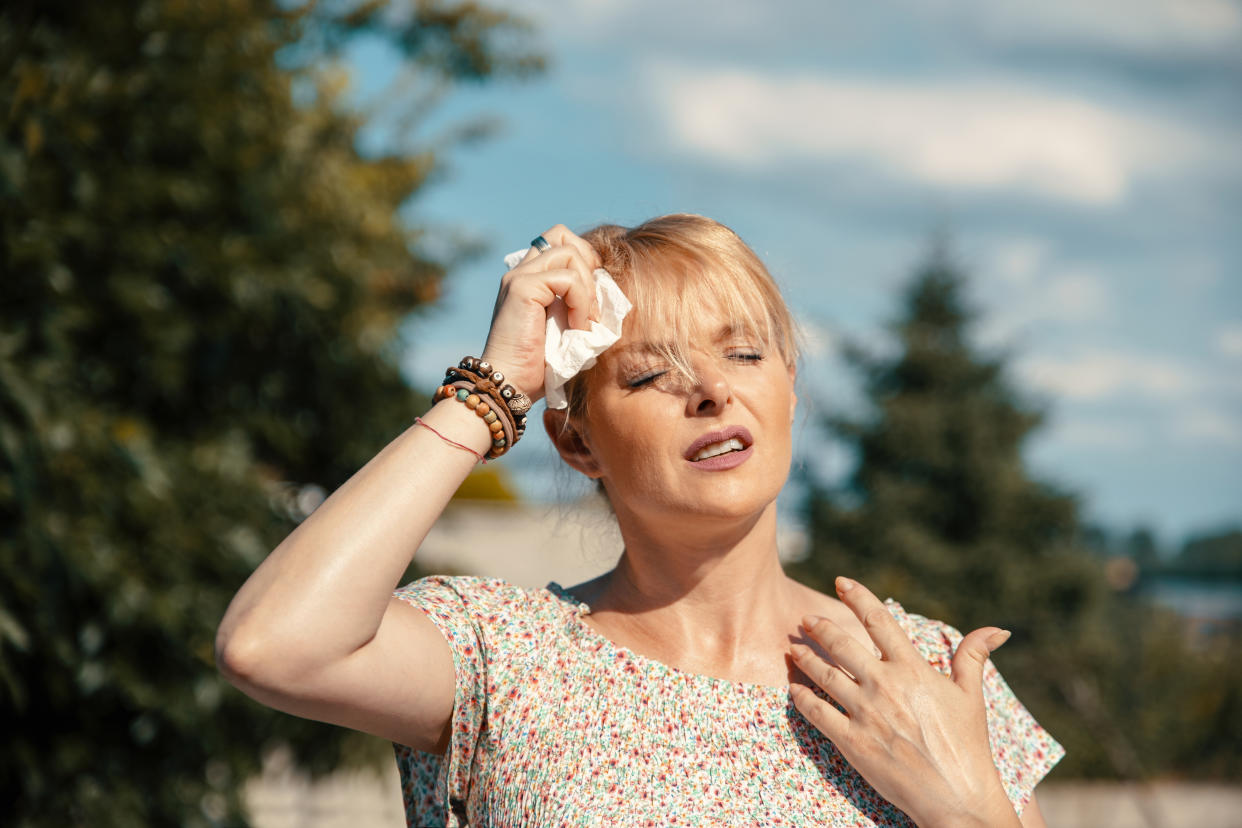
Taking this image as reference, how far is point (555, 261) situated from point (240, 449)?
203cm

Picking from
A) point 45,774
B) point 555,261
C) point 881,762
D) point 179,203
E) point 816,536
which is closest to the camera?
point 881,762

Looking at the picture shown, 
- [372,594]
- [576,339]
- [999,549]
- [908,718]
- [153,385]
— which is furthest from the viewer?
[999,549]

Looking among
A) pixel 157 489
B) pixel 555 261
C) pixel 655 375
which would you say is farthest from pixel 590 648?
pixel 157 489

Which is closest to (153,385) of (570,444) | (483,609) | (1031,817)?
(570,444)

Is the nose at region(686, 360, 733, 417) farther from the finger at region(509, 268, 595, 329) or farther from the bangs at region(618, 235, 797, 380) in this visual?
the finger at region(509, 268, 595, 329)

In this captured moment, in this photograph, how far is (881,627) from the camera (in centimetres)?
182

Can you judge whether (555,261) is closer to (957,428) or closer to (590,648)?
(590,648)

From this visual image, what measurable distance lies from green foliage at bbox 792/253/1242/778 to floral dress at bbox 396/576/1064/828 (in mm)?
6320

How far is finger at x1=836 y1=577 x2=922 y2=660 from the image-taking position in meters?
1.81

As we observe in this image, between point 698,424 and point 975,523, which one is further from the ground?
point 698,424

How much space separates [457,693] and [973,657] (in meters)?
0.82

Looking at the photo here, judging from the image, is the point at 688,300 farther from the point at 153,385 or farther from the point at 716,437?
the point at 153,385

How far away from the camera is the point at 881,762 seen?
173 centimetres

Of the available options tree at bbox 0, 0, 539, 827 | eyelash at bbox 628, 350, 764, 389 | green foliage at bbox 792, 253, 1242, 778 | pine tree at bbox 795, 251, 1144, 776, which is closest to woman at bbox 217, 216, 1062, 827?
eyelash at bbox 628, 350, 764, 389
